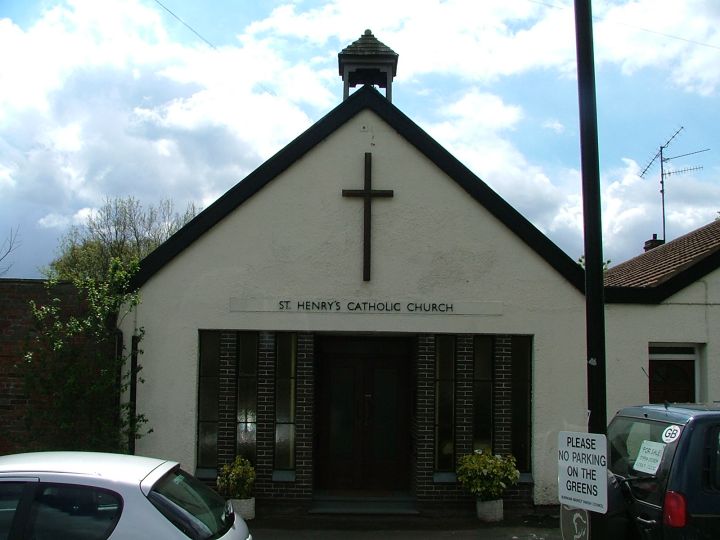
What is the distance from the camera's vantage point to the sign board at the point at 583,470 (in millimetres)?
5141

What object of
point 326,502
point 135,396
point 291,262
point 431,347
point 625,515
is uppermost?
point 291,262

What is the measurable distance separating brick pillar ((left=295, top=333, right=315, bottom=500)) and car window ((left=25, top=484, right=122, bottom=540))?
5450mm

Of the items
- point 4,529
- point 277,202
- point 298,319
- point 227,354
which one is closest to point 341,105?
point 277,202

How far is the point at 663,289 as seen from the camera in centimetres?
975

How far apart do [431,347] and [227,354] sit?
9.07 ft

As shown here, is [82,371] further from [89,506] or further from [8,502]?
[89,506]

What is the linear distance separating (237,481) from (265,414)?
0.96 meters

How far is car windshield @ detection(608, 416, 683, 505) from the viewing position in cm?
503

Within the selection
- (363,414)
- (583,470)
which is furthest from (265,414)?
(583,470)

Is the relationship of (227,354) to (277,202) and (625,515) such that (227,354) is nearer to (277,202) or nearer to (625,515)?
(277,202)

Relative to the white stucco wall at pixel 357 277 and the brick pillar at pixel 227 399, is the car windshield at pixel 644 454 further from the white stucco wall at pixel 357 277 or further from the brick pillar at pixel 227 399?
the brick pillar at pixel 227 399

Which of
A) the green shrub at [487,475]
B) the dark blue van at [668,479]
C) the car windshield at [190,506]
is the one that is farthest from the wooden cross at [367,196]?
A: the car windshield at [190,506]

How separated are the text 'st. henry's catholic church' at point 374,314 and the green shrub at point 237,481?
1.26 feet

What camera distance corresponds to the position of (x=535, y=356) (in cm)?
965
